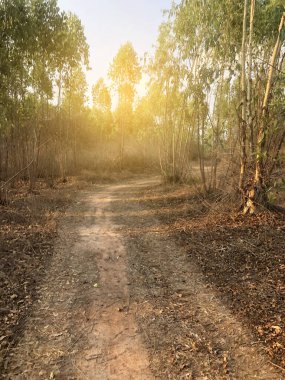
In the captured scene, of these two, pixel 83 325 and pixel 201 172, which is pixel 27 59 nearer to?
pixel 201 172

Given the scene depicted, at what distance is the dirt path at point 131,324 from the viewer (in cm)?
386

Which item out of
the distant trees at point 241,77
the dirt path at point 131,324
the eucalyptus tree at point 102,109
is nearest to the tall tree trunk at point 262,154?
the distant trees at point 241,77

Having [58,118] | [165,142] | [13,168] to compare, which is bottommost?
[13,168]

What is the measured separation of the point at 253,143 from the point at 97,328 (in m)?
6.78

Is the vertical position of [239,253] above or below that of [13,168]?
below

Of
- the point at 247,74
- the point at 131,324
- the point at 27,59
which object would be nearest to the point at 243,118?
the point at 247,74

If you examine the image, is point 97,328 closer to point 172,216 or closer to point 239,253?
point 239,253

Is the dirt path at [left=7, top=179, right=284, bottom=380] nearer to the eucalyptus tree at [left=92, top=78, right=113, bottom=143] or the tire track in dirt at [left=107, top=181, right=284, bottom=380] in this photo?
the tire track in dirt at [left=107, top=181, right=284, bottom=380]

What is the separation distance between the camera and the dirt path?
3855mm

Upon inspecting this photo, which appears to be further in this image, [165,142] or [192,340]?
[165,142]

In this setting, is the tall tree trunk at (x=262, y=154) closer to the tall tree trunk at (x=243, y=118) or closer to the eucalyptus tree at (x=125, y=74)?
the tall tree trunk at (x=243, y=118)

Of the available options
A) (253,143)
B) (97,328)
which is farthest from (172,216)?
(97,328)

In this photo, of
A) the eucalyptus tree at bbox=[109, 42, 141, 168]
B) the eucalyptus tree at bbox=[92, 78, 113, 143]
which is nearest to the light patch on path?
the eucalyptus tree at bbox=[109, 42, 141, 168]

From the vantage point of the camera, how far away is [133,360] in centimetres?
396
